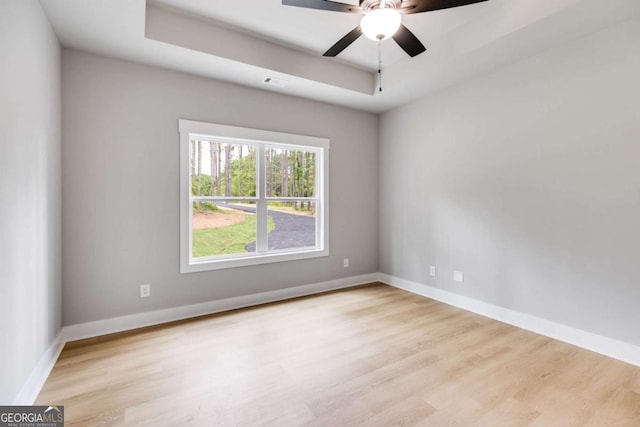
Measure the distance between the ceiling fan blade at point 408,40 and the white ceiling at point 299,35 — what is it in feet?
1.75

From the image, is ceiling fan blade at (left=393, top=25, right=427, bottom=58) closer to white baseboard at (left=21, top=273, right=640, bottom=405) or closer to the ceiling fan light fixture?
the ceiling fan light fixture

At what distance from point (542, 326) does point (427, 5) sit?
3.03 m

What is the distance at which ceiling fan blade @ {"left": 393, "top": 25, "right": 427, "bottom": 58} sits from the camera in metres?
2.19

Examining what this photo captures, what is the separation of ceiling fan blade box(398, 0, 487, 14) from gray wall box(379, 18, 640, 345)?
158cm

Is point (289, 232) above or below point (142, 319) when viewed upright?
above

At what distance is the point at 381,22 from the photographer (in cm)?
193

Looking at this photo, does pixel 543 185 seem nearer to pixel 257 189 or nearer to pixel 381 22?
pixel 381 22

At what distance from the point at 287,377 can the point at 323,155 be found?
2954 millimetres

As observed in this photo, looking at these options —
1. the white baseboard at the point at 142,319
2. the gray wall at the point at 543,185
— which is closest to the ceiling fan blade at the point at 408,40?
the gray wall at the point at 543,185

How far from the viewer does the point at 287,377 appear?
2172 mm

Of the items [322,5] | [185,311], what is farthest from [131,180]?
[322,5]

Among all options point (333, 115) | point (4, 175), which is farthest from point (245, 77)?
point (4, 175)

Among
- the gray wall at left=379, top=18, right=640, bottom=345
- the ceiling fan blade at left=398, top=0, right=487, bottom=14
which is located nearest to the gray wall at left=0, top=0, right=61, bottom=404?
the ceiling fan blade at left=398, top=0, right=487, bottom=14

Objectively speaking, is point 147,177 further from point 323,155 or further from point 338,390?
point 338,390
